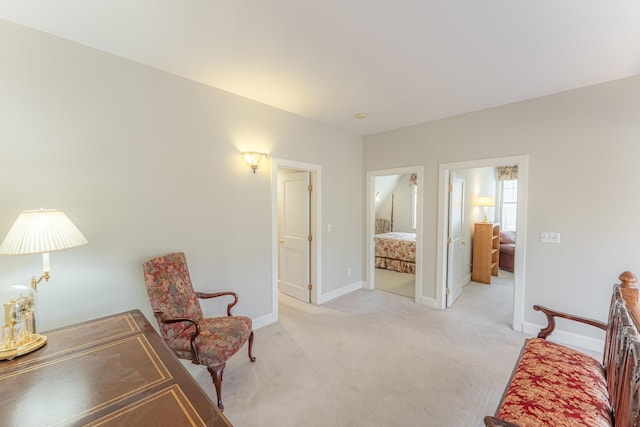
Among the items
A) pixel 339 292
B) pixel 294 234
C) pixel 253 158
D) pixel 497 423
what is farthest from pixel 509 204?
pixel 497 423

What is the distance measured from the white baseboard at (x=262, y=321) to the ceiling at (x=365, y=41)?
2669 millimetres

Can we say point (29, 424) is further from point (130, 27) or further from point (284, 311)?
point (284, 311)

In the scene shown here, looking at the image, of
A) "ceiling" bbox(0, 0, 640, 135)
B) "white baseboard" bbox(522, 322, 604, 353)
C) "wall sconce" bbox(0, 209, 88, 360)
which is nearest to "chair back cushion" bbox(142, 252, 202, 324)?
"wall sconce" bbox(0, 209, 88, 360)

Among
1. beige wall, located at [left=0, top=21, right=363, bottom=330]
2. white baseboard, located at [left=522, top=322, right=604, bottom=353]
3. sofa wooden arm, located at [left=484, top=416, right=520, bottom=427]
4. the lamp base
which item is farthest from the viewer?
white baseboard, located at [left=522, top=322, right=604, bottom=353]

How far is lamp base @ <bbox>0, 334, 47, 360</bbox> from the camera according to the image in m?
1.25

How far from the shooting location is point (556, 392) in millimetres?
1436

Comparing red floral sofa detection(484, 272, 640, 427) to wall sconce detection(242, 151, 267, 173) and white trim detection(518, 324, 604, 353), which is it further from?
wall sconce detection(242, 151, 267, 173)

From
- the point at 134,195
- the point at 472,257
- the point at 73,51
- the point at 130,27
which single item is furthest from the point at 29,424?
the point at 472,257

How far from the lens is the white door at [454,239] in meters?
3.80

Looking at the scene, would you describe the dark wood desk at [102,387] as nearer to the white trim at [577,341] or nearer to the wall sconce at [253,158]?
the wall sconce at [253,158]

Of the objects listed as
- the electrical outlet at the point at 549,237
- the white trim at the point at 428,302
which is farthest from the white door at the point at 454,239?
the electrical outlet at the point at 549,237

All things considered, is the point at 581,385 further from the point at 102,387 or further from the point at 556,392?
the point at 102,387

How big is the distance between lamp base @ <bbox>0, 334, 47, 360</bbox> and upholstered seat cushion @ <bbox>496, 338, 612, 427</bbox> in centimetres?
242

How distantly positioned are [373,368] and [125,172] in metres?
2.84
